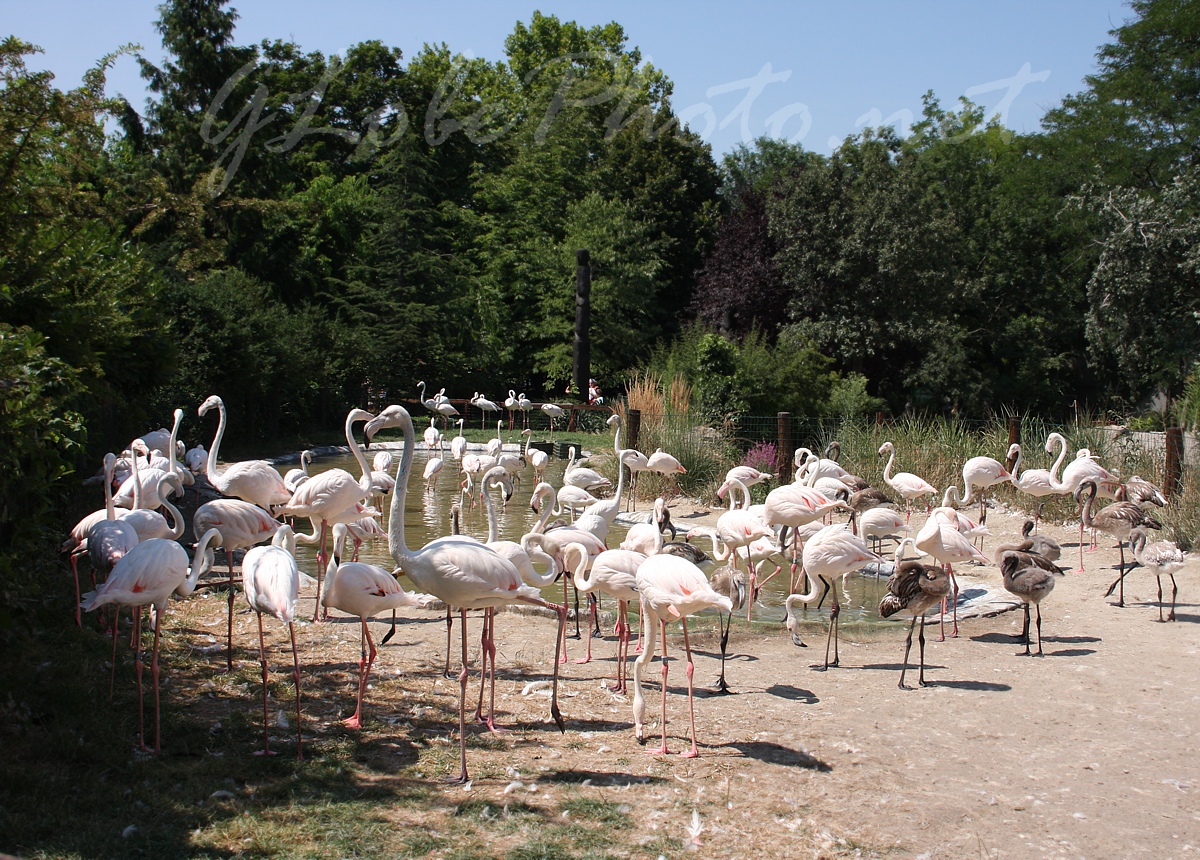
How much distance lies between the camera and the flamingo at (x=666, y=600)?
17.6 feet

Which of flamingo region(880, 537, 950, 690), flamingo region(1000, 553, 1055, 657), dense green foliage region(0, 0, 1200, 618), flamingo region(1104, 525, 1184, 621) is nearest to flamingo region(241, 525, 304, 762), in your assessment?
flamingo region(880, 537, 950, 690)

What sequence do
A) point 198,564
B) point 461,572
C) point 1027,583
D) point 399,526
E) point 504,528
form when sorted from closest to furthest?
1. point 461,572
2. point 399,526
3. point 198,564
4. point 1027,583
5. point 504,528

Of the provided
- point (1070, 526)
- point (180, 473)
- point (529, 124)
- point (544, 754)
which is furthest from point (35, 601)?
point (529, 124)

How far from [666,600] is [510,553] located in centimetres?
146

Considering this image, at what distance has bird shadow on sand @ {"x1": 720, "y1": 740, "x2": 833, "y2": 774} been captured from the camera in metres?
5.08

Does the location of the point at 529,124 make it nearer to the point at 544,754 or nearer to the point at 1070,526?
the point at 1070,526

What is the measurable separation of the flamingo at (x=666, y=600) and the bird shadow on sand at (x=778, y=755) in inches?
11.1

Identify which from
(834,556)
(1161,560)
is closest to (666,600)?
(834,556)

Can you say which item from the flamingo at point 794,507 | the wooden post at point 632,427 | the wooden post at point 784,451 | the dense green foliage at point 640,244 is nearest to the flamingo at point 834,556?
the flamingo at point 794,507

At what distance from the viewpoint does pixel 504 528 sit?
12609mm

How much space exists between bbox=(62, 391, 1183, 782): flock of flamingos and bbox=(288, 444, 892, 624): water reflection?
328mm

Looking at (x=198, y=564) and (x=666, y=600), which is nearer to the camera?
(x=666, y=600)

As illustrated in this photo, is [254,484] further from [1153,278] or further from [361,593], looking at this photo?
[1153,278]

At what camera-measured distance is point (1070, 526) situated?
13.0 m
